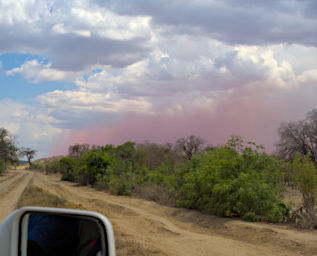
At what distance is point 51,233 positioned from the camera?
103 inches

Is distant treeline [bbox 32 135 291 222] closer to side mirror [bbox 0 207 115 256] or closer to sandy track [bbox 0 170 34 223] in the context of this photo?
sandy track [bbox 0 170 34 223]

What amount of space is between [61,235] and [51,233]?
3.5 inches

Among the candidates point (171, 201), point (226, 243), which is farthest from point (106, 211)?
point (226, 243)

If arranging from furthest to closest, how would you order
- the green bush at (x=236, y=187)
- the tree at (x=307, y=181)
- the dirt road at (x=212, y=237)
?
1. the green bush at (x=236, y=187)
2. the tree at (x=307, y=181)
3. the dirt road at (x=212, y=237)

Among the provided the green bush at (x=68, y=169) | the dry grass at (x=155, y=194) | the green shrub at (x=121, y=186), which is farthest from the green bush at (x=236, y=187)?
the green bush at (x=68, y=169)

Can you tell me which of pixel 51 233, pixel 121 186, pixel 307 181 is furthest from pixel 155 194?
pixel 51 233

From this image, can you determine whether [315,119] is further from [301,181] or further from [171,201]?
[301,181]

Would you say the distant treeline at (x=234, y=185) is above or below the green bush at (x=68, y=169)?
above

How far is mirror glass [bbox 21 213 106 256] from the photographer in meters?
2.39

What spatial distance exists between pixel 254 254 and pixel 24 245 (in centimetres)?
783

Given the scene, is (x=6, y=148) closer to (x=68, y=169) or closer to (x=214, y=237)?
(x=68, y=169)

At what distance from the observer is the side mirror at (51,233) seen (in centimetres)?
242

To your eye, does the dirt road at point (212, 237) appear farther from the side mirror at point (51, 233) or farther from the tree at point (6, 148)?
the tree at point (6, 148)

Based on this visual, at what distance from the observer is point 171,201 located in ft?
66.4
